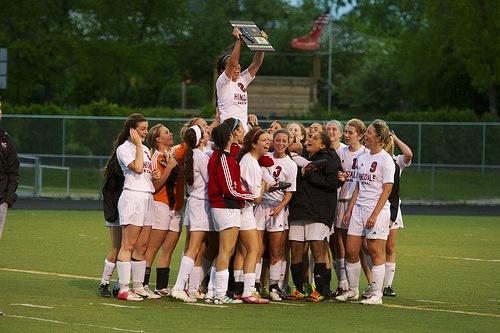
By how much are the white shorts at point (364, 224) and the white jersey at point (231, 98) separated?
1.77m

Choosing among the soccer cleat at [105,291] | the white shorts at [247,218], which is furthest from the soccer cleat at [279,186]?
the soccer cleat at [105,291]

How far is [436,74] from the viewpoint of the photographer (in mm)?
54094

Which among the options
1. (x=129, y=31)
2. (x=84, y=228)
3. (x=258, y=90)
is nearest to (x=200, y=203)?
(x=84, y=228)

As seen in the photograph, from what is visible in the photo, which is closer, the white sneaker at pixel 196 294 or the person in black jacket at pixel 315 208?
the white sneaker at pixel 196 294

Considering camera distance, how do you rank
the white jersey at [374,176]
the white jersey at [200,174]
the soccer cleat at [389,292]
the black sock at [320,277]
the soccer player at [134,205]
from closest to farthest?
the soccer player at [134,205] < the white jersey at [200,174] < the white jersey at [374,176] < the black sock at [320,277] < the soccer cleat at [389,292]

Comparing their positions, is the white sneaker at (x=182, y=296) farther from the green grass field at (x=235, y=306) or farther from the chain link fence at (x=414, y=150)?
the chain link fence at (x=414, y=150)

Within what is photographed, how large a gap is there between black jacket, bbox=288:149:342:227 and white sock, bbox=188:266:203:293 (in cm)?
125

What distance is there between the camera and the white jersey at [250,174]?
15336 millimetres

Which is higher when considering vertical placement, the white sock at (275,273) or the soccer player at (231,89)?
the soccer player at (231,89)

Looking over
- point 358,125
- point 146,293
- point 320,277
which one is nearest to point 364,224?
point 320,277

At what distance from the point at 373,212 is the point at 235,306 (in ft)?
6.43

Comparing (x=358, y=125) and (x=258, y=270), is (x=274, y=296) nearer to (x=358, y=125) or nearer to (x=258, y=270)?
(x=258, y=270)

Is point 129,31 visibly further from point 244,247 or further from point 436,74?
point 244,247

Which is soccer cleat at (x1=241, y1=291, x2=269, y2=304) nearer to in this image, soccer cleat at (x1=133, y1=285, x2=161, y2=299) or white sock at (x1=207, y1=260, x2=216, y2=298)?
white sock at (x1=207, y1=260, x2=216, y2=298)
